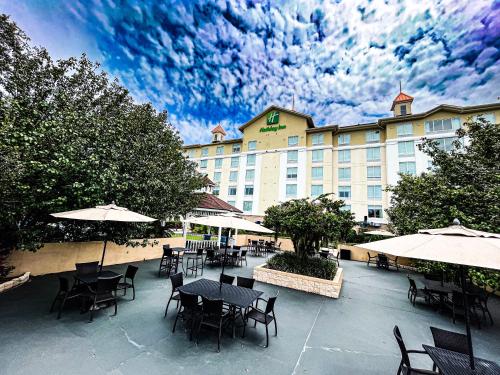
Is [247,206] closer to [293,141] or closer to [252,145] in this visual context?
[252,145]

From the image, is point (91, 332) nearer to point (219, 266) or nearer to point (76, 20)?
point (219, 266)

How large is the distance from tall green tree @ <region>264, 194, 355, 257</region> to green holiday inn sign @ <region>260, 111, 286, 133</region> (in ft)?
83.5

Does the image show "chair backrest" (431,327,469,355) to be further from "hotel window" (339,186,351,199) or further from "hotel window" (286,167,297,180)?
"hotel window" (286,167,297,180)

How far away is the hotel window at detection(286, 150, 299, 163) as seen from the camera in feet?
105

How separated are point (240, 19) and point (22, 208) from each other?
16.7 meters

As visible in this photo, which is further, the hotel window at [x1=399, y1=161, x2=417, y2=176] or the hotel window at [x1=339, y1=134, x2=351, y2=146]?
the hotel window at [x1=339, y1=134, x2=351, y2=146]

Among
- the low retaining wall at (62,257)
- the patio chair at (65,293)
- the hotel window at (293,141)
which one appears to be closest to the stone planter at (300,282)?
the patio chair at (65,293)

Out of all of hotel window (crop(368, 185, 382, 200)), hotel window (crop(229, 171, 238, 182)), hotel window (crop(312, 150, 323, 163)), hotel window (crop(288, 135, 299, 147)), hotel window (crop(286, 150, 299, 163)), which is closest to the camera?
hotel window (crop(368, 185, 382, 200))

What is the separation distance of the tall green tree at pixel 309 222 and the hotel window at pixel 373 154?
21996mm

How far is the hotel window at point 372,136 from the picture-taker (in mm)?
28578

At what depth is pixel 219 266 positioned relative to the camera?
12.1 metres

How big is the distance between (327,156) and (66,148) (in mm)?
29992

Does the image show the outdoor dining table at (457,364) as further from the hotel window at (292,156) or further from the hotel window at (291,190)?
the hotel window at (292,156)

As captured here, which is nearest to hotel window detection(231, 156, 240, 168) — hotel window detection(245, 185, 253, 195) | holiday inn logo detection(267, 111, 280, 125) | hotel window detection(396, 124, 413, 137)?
hotel window detection(245, 185, 253, 195)
